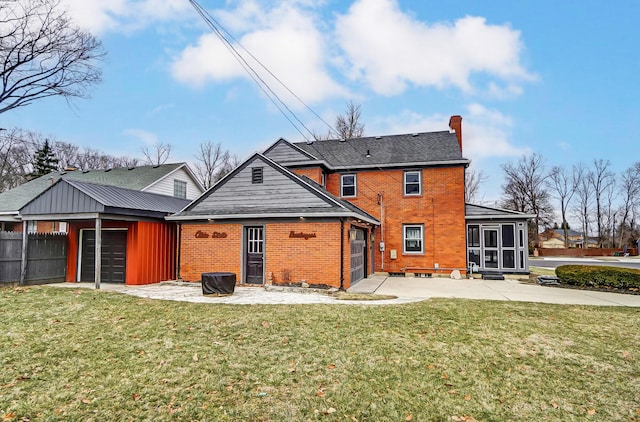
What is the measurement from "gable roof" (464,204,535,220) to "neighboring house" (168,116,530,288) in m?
0.05

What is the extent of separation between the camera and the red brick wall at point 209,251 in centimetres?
1306

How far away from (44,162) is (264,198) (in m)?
36.4

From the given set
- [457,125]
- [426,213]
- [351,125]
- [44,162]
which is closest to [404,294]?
[426,213]

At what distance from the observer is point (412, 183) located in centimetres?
1753

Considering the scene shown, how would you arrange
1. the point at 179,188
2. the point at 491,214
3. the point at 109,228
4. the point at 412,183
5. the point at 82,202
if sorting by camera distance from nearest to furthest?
the point at 82,202, the point at 109,228, the point at 491,214, the point at 412,183, the point at 179,188

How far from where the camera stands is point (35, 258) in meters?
12.9

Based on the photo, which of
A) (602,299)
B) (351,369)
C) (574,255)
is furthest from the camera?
(574,255)

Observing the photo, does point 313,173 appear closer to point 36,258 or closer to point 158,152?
point 36,258

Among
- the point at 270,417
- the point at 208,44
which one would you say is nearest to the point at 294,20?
the point at 208,44

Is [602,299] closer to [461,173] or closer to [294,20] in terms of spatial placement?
[461,173]

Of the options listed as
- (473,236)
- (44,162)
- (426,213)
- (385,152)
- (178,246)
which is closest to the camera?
(178,246)

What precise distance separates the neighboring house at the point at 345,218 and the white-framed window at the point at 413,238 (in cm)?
5

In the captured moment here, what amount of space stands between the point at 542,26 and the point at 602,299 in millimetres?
9411

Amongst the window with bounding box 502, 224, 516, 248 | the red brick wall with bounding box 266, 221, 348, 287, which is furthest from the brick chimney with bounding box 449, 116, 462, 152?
the red brick wall with bounding box 266, 221, 348, 287
